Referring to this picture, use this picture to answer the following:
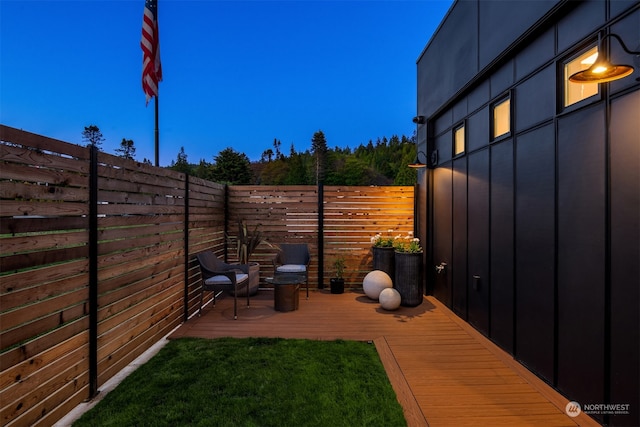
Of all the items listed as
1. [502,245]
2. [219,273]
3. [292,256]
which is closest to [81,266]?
[219,273]

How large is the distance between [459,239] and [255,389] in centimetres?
357

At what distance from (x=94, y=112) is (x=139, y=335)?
1790 inches

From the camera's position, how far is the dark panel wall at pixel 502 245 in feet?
11.0

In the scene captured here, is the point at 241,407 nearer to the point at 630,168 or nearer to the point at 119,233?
the point at 119,233

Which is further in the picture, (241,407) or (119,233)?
(119,233)

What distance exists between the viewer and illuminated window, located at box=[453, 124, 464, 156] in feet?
15.5

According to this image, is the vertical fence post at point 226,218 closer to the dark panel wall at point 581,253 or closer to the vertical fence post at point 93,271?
the vertical fence post at point 93,271

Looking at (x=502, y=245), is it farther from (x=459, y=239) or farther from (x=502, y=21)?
(x=502, y=21)

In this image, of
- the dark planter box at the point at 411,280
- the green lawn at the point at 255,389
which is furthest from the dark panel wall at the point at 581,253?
the dark planter box at the point at 411,280

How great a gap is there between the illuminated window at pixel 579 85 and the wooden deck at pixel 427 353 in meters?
2.54

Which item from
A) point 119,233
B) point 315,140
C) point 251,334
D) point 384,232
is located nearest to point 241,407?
point 251,334

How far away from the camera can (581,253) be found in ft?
7.86

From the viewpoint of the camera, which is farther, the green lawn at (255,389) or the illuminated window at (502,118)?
the illuminated window at (502,118)

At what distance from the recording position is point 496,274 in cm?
362
